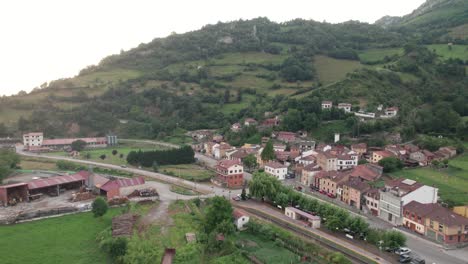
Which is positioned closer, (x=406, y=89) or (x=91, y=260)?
(x=91, y=260)

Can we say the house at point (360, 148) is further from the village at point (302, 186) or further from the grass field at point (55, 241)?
the grass field at point (55, 241)

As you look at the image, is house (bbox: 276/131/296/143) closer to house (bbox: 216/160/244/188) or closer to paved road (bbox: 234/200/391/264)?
house (bbox: 216/160/244/188)

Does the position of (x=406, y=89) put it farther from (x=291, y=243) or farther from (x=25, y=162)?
(x=25, y=162)

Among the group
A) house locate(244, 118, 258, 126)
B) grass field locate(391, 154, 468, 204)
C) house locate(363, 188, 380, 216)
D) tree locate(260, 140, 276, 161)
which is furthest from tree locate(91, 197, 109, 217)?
house locate(244, 118, 258, 126)

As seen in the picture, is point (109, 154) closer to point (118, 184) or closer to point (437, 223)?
point (118, 184)

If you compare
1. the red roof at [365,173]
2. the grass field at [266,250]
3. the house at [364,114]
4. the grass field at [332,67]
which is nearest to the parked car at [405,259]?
the grass field at [266,250]

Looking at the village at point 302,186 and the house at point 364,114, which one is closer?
the village at point 302,186

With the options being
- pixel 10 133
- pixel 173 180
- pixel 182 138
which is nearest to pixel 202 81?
pixel 182 138
